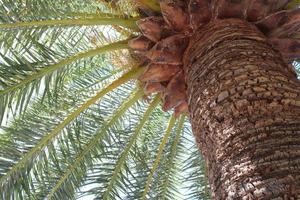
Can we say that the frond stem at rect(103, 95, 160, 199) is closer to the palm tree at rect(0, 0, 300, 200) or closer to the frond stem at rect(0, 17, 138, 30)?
the palm tree at rect(0, 0, 300, 200)

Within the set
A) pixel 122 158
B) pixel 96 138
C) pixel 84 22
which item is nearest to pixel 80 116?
pixel 96 138

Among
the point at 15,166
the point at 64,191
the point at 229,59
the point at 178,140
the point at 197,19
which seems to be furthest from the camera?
the point at 178,140

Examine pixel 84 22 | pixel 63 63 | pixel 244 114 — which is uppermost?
pixel 84 22

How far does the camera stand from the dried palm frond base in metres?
4.88

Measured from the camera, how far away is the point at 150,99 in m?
6.57

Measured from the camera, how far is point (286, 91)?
3.54 m

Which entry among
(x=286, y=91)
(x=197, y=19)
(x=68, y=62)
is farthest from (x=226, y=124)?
(x=68, y=62)

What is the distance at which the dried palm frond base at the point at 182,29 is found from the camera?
4.88 m

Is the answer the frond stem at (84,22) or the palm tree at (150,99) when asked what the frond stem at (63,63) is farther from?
the frond stem at (84,22)

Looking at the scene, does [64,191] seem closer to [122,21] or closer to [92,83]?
[92,83]

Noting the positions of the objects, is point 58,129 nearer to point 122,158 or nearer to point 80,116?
point 80,116

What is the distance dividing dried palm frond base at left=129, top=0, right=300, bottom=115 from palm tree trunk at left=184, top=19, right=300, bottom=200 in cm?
29

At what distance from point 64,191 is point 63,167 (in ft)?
0.99

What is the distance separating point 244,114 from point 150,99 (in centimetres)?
326
